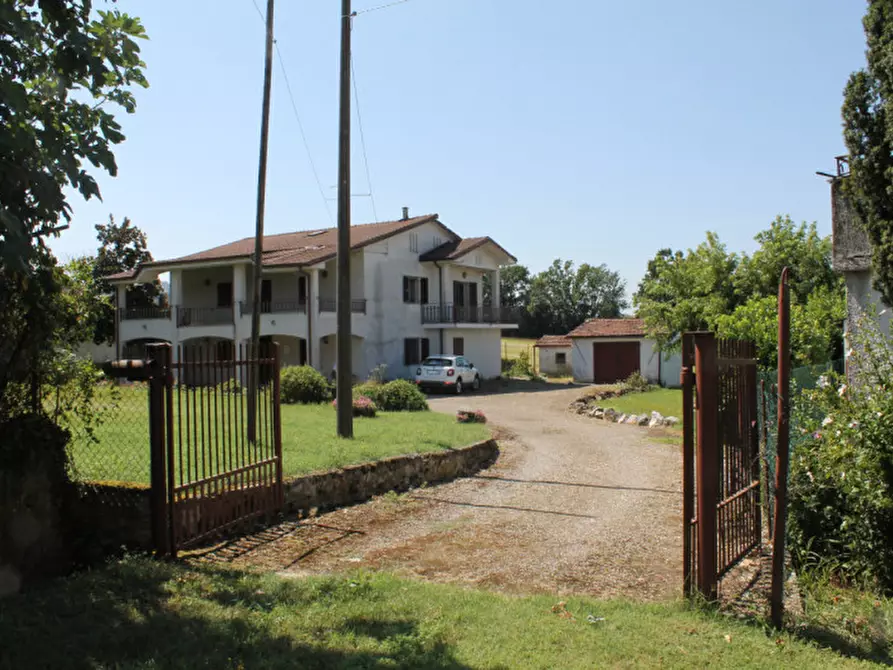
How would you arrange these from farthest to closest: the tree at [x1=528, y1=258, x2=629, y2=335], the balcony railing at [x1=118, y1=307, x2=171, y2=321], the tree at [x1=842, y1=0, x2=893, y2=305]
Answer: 1. the tree at [x1=528, y1=258, x2=629, y2=335]
2. the balcony railing at [x1=118, y1=307, x2=171, y2=321]
3. the tree at [x1=842, y1=0, x2=893, y2=305]

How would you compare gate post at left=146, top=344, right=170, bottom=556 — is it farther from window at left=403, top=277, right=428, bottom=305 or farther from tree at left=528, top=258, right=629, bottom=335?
tree at left=528, top=258, right=629, bottom=335

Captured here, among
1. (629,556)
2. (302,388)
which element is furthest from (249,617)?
(302,388)

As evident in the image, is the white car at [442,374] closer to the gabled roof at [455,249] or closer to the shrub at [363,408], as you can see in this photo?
the gabled roof at [455,249]

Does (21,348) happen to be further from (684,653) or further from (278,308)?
(278,308)

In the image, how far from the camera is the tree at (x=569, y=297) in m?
83.7

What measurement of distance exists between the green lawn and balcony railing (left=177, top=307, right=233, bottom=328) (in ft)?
55.2

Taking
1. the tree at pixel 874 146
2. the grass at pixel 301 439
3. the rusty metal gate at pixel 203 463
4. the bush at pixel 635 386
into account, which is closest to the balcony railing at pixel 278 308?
the grass at pixel 301 439

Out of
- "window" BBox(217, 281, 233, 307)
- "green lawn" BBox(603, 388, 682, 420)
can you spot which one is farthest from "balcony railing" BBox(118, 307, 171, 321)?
"green lawn" BBox(603, 388, 682, 420)

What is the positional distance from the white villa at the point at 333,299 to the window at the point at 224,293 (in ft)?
0.16

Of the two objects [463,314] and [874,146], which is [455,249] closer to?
[463,314]

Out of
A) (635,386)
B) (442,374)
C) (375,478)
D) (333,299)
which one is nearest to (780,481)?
(375,478)

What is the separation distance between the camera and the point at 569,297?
84.8 m

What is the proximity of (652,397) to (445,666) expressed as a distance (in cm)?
2558

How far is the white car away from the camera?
31.1 m
